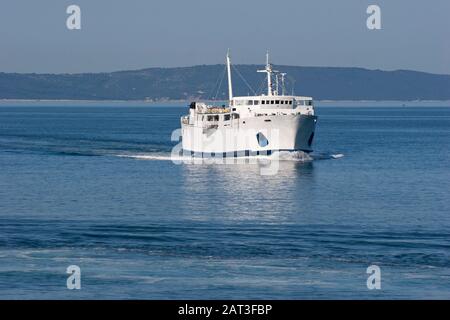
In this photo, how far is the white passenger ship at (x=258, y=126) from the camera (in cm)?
10394

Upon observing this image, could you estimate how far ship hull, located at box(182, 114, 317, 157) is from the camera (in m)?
104

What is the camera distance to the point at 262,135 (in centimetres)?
10438

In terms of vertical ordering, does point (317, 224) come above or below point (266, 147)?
below

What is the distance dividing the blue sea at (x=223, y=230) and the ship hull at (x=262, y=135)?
2.63 meters

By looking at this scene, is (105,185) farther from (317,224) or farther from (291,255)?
(291,255)

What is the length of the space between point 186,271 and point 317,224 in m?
15.8

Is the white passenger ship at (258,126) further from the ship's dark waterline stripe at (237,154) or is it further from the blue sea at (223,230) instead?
the blue sea at (223,230)

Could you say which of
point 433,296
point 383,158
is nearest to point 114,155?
point 383,158

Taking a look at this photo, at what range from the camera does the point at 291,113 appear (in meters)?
106

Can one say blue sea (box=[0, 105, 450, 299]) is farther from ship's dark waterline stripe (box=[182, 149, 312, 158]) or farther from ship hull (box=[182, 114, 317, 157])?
ship hull (box=[182, 114, 317, 157])

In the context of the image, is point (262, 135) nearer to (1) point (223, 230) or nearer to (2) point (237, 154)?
(2) point (237, 154)

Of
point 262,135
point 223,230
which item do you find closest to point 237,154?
point 262,135

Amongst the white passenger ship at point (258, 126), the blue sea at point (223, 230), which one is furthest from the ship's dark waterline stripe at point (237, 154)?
the blue sea at point (223, 230)

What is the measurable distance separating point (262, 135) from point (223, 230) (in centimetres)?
4998
